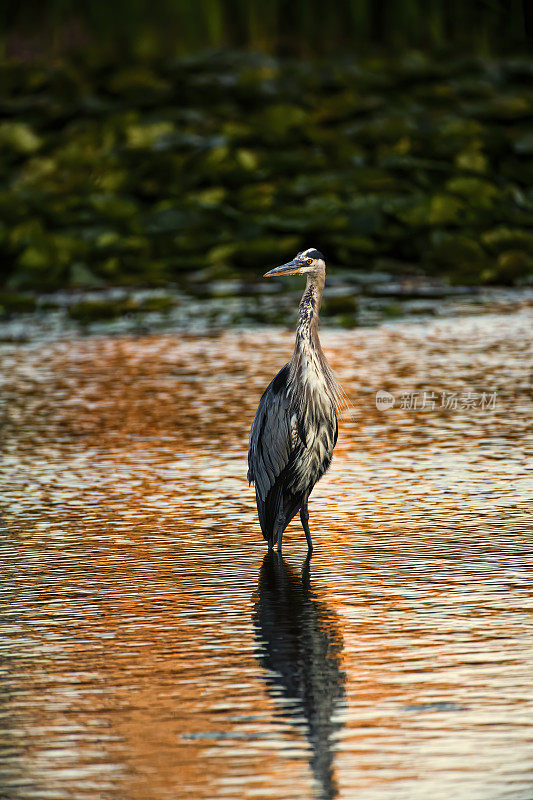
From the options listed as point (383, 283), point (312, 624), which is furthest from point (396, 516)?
point (383, 283)

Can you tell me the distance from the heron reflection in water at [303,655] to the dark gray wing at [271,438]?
386 mm

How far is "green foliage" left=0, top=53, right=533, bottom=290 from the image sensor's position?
20234 mm

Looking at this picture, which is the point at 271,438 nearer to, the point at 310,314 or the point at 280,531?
the point at 280,531

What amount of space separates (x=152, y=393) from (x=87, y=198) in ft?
33.9

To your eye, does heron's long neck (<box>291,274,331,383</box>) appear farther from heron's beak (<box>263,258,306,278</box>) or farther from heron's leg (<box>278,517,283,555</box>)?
heron's leg (<box>278,517,283,555</box>)

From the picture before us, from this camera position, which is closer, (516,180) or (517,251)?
(517,251)

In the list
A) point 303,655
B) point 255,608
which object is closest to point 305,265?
point 255,608

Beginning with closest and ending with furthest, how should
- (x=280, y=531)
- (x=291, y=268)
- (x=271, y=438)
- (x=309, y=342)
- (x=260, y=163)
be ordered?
(x=280, y=531) < (x=271, y=438) < (x=309, y=342) < (x=291, y=268) < (x=260, y=163)

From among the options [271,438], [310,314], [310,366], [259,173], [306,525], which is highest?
[310,314]

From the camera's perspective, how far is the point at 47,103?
2959cm

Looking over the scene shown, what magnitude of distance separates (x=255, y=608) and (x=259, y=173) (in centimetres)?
1658

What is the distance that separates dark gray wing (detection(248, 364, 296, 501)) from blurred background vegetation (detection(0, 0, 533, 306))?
1129 centimetres

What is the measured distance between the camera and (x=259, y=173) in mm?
22969

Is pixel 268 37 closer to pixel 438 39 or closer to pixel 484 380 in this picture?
pixel 438 39
